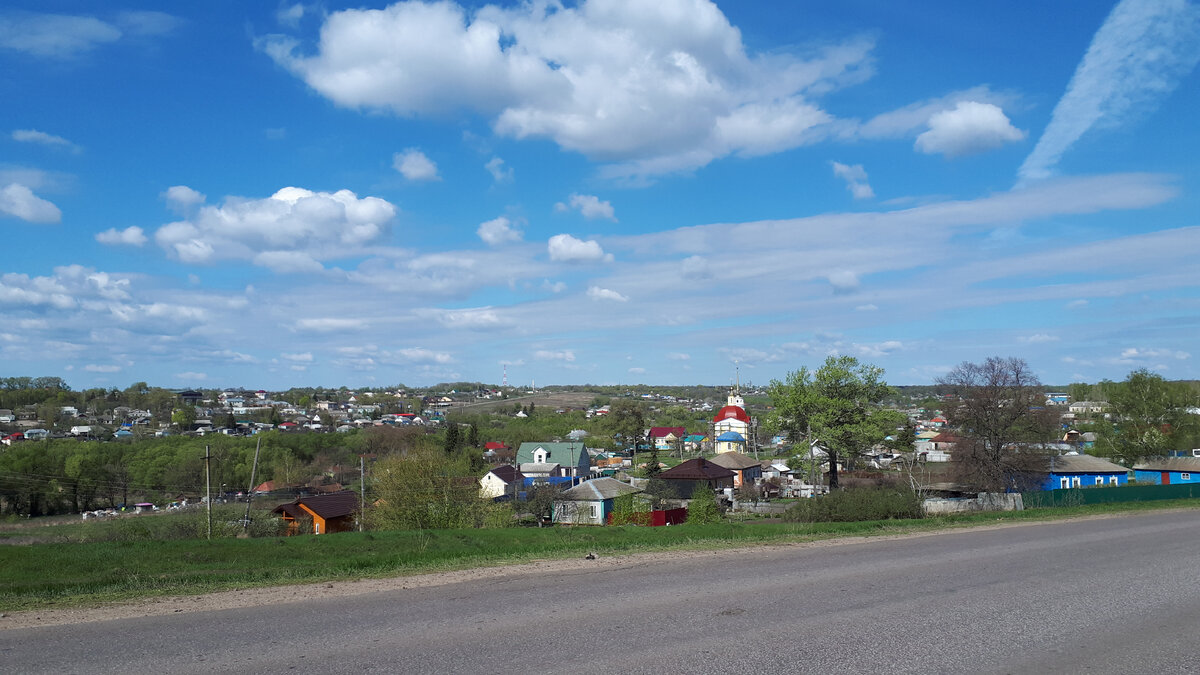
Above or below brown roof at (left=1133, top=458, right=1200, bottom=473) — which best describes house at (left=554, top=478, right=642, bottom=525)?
below

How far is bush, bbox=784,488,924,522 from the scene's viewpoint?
26.5m

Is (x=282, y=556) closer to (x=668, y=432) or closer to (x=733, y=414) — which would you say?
(x=733, y=414)

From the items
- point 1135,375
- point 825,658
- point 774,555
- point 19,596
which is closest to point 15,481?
point 19,596

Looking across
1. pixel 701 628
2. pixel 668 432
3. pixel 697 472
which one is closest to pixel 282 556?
pixel 701 628

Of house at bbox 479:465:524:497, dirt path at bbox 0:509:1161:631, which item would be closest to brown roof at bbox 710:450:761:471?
house at bbox 479:465:524:497

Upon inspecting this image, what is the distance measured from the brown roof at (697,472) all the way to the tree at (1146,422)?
3735 centimetres

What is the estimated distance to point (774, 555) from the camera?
51.6 feet

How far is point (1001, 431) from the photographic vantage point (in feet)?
139

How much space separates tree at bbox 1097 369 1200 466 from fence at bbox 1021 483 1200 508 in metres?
30.0

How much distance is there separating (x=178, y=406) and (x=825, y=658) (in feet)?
587

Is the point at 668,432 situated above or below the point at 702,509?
below

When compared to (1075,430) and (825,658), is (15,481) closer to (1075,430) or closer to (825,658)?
(825,658)

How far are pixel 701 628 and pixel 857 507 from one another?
19.8 meters

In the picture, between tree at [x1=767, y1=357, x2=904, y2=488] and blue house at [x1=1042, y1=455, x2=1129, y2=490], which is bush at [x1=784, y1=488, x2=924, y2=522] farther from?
blue house at [x1=1042, y1=455, x2=1129, y2=490]
